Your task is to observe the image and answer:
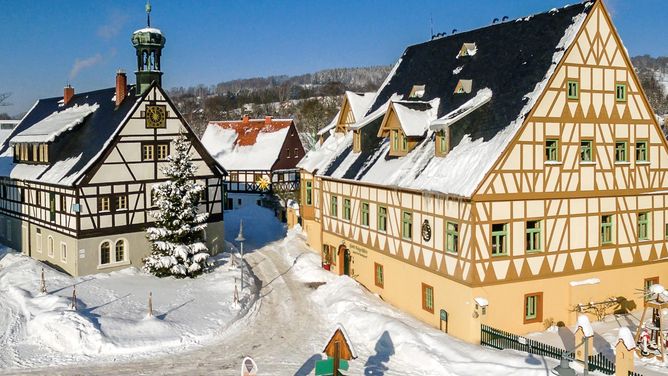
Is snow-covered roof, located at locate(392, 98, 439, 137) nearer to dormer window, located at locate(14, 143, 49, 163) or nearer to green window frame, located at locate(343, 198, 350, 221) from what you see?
green window frame, located at locate(343, 198, 350, 221)

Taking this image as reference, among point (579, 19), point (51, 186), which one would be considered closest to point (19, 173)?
point (51, 186)

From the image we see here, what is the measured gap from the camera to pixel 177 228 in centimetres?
2981

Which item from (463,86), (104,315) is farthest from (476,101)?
(104,315)

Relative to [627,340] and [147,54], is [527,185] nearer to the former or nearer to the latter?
[627,340]

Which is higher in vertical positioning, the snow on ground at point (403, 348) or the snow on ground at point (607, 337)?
the snow on ground at point (403, 348)

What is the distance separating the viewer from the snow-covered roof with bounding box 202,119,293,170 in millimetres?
60594

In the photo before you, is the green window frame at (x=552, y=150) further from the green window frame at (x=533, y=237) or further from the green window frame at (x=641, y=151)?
the green window frame at (x=641, y=151)

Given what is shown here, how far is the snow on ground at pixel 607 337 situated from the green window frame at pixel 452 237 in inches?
167

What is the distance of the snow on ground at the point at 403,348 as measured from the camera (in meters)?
18.1

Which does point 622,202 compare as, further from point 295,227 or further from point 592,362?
point 295,227

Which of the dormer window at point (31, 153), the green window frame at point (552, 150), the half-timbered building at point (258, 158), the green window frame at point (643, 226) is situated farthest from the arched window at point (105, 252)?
the half-timbered building at point (258, 158)

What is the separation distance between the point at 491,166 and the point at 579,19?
6.82 metres

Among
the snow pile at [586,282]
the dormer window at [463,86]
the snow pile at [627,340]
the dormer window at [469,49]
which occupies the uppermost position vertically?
the dormer window at [469,49]

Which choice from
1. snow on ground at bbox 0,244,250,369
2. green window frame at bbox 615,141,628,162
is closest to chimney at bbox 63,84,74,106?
snow on ground at bbox 0,244,250,369
